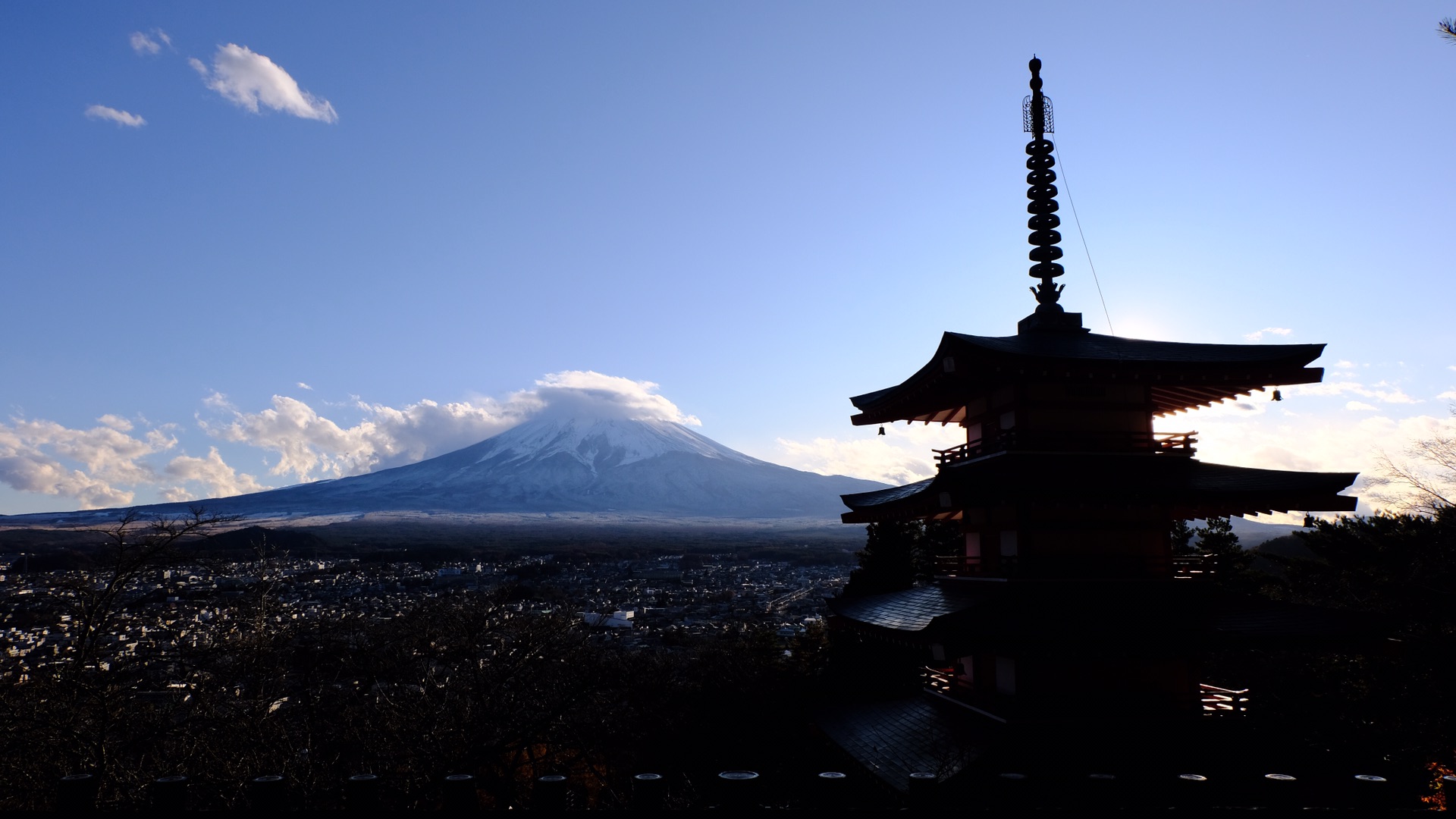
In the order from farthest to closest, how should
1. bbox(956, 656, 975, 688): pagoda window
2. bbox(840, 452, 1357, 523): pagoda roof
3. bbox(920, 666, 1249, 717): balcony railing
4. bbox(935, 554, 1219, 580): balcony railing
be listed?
bbox(956, 656, 975, 688): pagoda window < bbox(935, 554, 1219, 580): balcony railing < bbox(920, 666, 1249, 717): balcony railing < bbox(840, 452, 1357, 523): pagoda roof

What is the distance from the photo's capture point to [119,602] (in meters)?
14.8

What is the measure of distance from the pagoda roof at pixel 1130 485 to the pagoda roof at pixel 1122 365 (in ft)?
4.26

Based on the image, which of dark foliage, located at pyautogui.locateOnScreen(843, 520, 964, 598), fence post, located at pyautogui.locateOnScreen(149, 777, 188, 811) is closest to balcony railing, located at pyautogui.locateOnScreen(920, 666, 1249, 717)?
fence post, located at pyautogui.locateOnScreen(149, 777, 188, 811)

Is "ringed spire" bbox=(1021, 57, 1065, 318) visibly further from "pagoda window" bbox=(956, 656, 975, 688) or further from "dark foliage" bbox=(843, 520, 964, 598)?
"dark foliage" bbox=(843, 520, 964, 598)

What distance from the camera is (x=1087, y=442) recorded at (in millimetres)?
12891

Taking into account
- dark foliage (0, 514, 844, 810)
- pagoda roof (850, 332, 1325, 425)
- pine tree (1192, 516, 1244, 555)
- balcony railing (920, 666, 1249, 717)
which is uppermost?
pagoda roof (850, 332, 1325, 425)

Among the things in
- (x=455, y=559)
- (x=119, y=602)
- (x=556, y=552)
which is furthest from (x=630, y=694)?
(x=556, y=552)

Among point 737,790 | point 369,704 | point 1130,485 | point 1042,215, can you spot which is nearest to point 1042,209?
point 1042,215

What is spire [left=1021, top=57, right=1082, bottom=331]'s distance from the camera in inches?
590

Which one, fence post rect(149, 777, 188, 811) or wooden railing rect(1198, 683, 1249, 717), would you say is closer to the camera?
fence post rect(149, 777, 188, 811)

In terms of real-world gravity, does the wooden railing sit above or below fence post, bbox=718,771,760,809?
below

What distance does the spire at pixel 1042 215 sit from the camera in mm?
14977

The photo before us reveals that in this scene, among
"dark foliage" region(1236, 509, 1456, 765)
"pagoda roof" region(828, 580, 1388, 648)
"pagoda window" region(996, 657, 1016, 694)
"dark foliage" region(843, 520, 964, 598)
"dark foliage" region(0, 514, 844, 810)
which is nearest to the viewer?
"pagoda roof" region(828, 580, 1388, 648)

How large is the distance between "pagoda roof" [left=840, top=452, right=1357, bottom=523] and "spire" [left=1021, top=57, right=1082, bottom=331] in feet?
10.6
